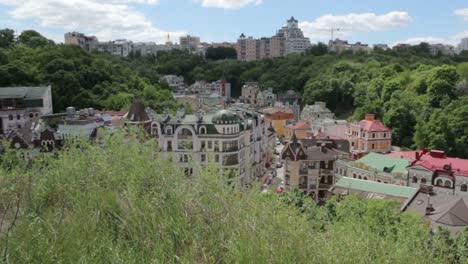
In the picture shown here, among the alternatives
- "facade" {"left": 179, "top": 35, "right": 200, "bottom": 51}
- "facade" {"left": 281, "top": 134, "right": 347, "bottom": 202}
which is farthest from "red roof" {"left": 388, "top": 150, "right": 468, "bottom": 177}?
"facade" {"left": 179, "top": 35, "right": 200, "bottom": 51}

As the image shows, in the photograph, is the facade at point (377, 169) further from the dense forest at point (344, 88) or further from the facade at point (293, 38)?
the facade at point (293, 38)

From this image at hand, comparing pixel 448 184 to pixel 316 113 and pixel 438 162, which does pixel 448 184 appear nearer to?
pixel 438 162

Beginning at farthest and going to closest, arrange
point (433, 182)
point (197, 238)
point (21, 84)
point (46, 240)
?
point (21, 84) → point (433, 182) → point (197, 238) → point (46, 240)

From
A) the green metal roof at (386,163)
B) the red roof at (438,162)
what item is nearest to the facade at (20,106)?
the green metal roof at (386,163)

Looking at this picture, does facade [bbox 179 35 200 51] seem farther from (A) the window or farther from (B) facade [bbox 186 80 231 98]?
(A) the window

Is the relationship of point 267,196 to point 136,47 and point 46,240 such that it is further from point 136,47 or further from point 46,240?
point 136,47

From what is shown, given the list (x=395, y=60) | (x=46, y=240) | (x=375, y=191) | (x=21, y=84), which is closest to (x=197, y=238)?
(x=46, y=240)
